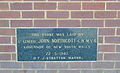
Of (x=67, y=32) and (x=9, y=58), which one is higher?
(x=67, y=32)

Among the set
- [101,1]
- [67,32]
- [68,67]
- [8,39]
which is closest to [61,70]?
[68,67]

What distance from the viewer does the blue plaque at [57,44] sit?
8.84ft

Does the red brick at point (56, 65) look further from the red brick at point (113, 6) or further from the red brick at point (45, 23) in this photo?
the red brick at point (113, 6)

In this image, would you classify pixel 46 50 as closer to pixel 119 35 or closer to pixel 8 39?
pixel 8 39

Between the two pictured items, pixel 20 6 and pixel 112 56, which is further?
pixel 112 56

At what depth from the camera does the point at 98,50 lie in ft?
8.99

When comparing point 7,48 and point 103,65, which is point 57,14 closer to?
point 7,48

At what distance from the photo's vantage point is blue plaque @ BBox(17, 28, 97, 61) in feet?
8.84

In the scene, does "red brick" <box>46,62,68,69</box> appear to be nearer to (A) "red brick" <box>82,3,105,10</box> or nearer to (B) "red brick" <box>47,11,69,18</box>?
(B) "red brick" <box>47,11,69,18</box>

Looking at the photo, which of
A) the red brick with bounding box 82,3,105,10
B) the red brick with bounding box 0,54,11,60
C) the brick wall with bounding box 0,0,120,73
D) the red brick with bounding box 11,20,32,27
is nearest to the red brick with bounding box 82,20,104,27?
the brick wall with bounding box 0,0,120,73

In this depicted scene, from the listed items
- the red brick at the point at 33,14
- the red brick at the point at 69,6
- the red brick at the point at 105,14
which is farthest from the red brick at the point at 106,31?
the red brick at the point at 33,14

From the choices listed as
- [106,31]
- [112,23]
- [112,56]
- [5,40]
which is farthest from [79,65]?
[5,40]

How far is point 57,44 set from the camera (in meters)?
2.72

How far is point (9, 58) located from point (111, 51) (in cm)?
117
